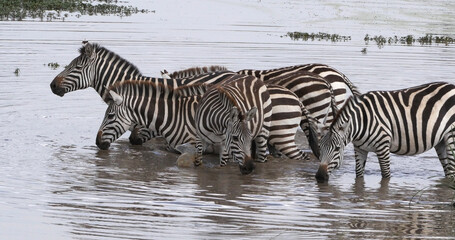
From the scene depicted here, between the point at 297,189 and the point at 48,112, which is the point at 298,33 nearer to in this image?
the point at 48,112

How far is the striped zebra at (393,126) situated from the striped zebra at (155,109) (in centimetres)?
271

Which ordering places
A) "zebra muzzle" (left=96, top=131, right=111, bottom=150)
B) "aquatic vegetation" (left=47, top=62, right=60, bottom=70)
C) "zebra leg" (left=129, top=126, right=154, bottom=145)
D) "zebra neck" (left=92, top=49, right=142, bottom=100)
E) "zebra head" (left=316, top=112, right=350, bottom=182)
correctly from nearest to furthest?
1. "zebra head" (left=316, top=112, right=350, bottom=182)
2. "zebra muzzle" (left=96, top=131, right=111, bottom=150)
3. "zebra leg" (left=129, top=126, right=154, bottom=145)
4. "zebra neck" (left=92, top=49, right=142, bottom=100)
5. "aquatic vegetation" (left=47, top=62, right=60, bottom=70)

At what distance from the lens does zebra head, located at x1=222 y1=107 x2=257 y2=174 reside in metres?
12.8

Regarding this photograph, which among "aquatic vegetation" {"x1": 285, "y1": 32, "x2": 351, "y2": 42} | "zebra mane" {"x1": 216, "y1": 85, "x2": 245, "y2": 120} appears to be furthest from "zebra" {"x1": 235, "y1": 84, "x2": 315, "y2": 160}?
"aquatic vegetation" {"x1": 285, "y1": 32, "x2": 351, "y2": 42}

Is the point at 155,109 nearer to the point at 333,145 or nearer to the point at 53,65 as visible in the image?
the point at 333,145

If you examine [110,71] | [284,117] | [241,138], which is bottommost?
[241,138]

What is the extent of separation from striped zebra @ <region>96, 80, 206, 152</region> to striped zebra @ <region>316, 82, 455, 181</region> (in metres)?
2.71

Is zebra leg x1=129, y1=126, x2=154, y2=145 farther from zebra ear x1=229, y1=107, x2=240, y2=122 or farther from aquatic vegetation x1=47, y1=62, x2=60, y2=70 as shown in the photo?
aquatic vegetation x1=47, y1=62, x2=60, y2=70

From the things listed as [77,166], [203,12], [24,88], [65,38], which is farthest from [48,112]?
[203,12]

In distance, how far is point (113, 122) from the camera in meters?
14.7

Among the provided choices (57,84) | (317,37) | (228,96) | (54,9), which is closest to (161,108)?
(228,96)

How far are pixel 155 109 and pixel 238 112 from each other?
2.06 metres

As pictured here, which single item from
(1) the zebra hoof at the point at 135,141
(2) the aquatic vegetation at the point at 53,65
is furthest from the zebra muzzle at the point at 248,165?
(2) the aquatic vegetation at the point at 53,65

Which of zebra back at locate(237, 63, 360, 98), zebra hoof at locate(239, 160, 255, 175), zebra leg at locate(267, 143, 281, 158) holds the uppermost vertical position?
zebra back at locate(237, 63, 360, 98)
